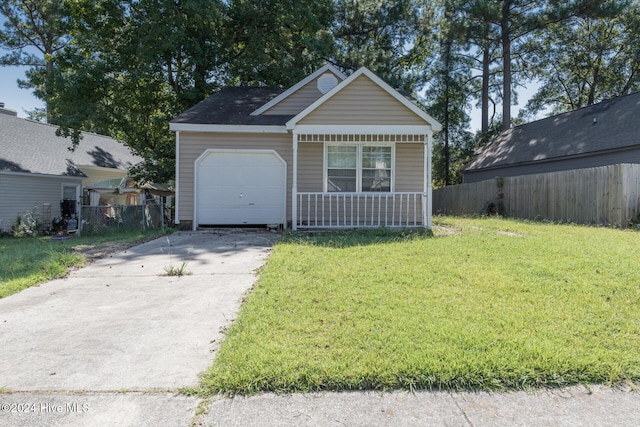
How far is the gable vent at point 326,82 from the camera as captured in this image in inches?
463

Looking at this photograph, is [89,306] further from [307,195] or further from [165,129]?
[165,129]

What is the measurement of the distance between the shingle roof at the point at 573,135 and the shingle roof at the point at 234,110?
13003 millimetres

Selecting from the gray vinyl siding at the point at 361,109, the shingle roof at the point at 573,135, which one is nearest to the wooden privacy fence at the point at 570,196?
the shingle roof at the point at 573,135

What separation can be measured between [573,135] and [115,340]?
1986 centimetres

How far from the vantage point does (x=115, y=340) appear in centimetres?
325

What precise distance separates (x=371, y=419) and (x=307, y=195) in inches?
326

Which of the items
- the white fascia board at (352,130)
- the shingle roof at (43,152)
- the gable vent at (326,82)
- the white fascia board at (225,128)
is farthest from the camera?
the shingle roof at (43,152)

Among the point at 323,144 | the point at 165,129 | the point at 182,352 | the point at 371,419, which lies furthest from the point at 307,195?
the point at 165,129

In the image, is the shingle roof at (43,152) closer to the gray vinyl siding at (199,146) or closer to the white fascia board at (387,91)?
the gray vinyl siding at (199,146)

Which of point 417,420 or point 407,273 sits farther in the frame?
point 407,273

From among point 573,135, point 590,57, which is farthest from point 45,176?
point 590,57

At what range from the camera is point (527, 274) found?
15.8 feet

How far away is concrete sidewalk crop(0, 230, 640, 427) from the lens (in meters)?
2.22

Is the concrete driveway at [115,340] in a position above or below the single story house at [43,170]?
below
